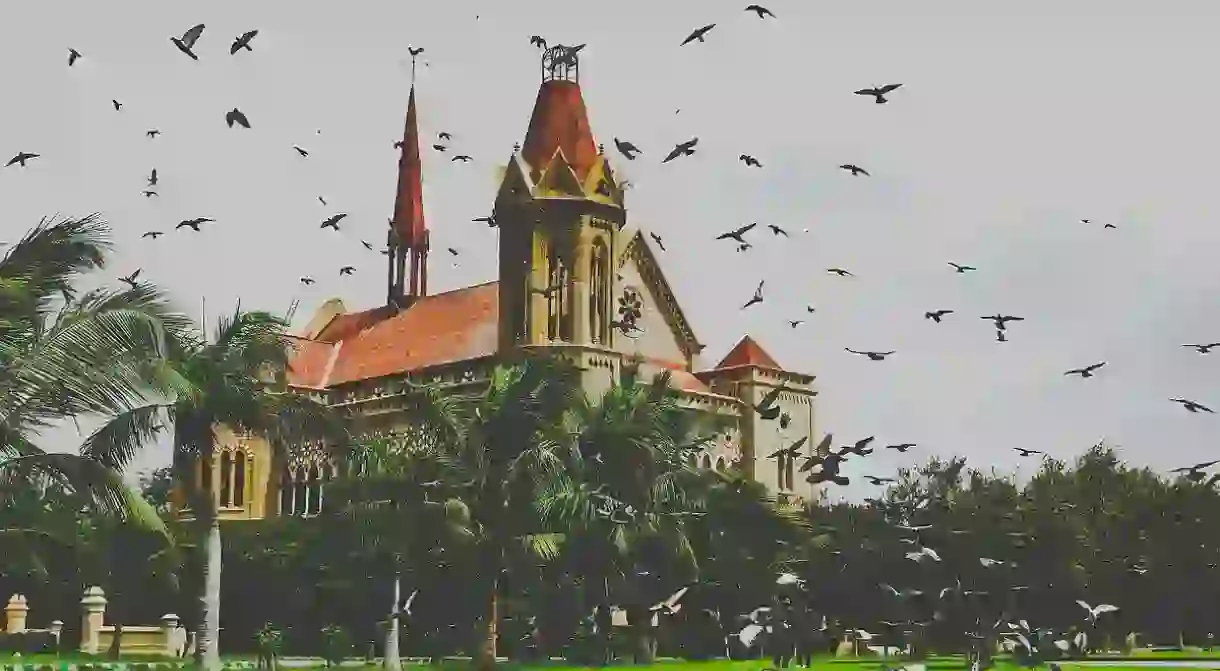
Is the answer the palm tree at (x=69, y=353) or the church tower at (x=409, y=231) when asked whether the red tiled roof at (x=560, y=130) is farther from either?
the palm tree at (x=69, y=353)

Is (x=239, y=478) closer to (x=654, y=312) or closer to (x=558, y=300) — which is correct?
(x=558, y=300)

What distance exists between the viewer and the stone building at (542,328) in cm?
6562

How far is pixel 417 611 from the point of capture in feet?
141

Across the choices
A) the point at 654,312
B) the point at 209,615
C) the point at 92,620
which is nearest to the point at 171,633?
the point at 92,620

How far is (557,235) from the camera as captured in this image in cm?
6562

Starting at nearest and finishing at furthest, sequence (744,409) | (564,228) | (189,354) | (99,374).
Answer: (99,374), (189,354), (564,228), (744,409)

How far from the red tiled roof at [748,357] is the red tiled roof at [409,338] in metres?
11.0

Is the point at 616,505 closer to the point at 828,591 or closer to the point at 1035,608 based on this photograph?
the point at 828,591

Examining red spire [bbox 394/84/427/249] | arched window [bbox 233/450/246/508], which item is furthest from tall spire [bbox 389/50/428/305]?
arched window [bbox 233/450/246/508]

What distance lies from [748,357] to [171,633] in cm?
3347

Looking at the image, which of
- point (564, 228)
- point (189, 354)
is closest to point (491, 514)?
point (189, 354)

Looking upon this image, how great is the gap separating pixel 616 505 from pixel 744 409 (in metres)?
38.5

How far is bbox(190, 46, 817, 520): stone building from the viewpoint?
65.6 m

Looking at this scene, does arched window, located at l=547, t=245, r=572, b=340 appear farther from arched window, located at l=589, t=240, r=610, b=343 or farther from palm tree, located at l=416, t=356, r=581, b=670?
palm tree, located at l=416, t=356, r=581, b=670
